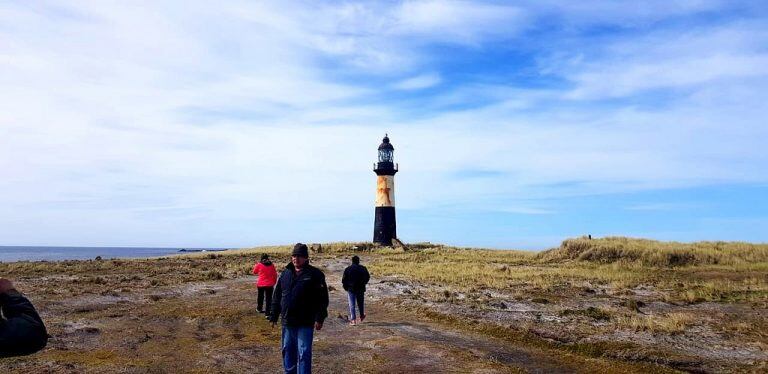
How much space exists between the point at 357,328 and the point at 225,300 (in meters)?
7.45

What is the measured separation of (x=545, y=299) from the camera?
20.5 metres

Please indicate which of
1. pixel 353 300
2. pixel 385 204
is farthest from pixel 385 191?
pixel 353 300

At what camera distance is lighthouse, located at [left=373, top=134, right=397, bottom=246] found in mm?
54688

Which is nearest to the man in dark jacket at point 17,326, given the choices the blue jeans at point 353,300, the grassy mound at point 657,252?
the blue jeans at point 353,300

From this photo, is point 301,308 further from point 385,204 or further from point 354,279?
point 385,204

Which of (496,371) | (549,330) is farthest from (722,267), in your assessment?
(496,371)

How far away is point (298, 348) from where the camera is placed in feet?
27.8

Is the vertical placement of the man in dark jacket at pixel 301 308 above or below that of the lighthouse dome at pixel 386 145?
below

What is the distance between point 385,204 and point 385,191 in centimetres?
129

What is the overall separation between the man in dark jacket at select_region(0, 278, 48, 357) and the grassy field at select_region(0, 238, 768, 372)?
6512 millimetres

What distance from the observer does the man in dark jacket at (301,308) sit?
828cm

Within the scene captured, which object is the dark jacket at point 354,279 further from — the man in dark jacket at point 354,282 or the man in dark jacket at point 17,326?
the man in dark jacket at point 17,326

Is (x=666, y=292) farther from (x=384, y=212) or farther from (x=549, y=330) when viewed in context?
(x=384, y=212)

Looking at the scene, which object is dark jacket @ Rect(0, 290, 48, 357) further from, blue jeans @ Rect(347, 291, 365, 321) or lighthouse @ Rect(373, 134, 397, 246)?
lighthouse @ Rect(373, 134, 397, 246)
